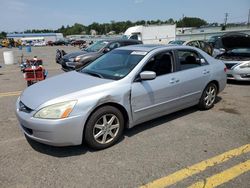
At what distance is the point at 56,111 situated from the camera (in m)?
3.43

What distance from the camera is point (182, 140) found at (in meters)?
4.14

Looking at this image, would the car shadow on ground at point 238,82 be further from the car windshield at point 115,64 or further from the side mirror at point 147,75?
the side mirror at point 147,75

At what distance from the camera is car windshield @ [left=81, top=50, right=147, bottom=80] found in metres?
4.29

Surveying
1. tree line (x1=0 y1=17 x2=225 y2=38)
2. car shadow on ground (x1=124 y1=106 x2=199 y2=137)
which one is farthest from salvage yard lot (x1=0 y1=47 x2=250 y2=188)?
tree line (x1=0 y1=17 x2=225 y2=38)

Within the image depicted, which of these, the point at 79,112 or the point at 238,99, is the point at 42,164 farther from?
the point at 238,99

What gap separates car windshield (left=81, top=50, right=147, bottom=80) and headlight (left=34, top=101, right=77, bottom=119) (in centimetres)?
99

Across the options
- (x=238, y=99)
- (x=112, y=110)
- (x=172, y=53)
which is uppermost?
(x=172, y=53)

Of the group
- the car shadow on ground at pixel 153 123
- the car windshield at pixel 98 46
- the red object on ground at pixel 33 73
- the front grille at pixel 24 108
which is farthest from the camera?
the car windshield at pixel 98 46

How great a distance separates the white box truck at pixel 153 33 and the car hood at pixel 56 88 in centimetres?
2492

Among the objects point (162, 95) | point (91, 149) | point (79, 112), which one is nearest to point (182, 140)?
point (162, 95)

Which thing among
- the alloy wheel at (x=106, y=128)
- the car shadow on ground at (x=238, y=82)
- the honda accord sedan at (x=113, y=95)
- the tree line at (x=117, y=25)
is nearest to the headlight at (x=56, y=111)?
the honda accord sedan at (x=113, y=95)

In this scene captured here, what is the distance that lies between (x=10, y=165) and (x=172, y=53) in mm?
3310

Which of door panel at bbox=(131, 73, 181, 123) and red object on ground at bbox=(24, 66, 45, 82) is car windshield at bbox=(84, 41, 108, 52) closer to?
red object on ground at bbox=(24, 66, 45, 82)

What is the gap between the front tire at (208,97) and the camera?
552 cm
